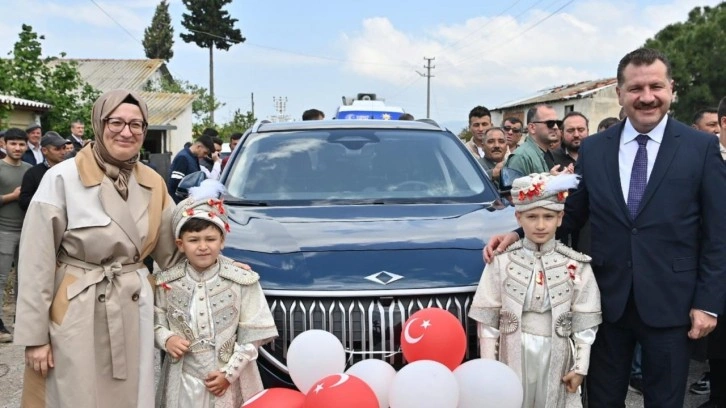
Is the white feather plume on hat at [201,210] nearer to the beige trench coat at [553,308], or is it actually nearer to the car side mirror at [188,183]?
the car side mirror at [188,183]

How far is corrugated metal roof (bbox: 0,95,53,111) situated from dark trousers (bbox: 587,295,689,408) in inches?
576

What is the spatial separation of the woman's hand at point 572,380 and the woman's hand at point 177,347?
153cm

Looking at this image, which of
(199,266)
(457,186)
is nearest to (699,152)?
(457,186)

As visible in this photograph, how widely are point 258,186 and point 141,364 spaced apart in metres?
1.56

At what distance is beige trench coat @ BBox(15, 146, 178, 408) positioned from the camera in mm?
2652

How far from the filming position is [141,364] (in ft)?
9.32

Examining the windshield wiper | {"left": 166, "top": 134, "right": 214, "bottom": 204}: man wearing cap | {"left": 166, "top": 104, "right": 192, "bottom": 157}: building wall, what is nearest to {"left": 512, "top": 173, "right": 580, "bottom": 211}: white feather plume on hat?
the windshield wiper

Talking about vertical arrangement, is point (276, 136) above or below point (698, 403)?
above

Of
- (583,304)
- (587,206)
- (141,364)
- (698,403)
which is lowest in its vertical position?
(698,403)

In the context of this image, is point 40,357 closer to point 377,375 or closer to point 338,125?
point 377,375

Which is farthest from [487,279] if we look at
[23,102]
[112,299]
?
[23,102]

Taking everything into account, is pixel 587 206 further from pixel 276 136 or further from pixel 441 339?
pixel 276 136

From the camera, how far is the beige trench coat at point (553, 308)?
2.89m

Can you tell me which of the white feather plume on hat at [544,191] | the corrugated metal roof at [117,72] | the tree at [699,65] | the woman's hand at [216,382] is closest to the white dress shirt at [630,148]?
the white feather plume on hat at [544,191]
